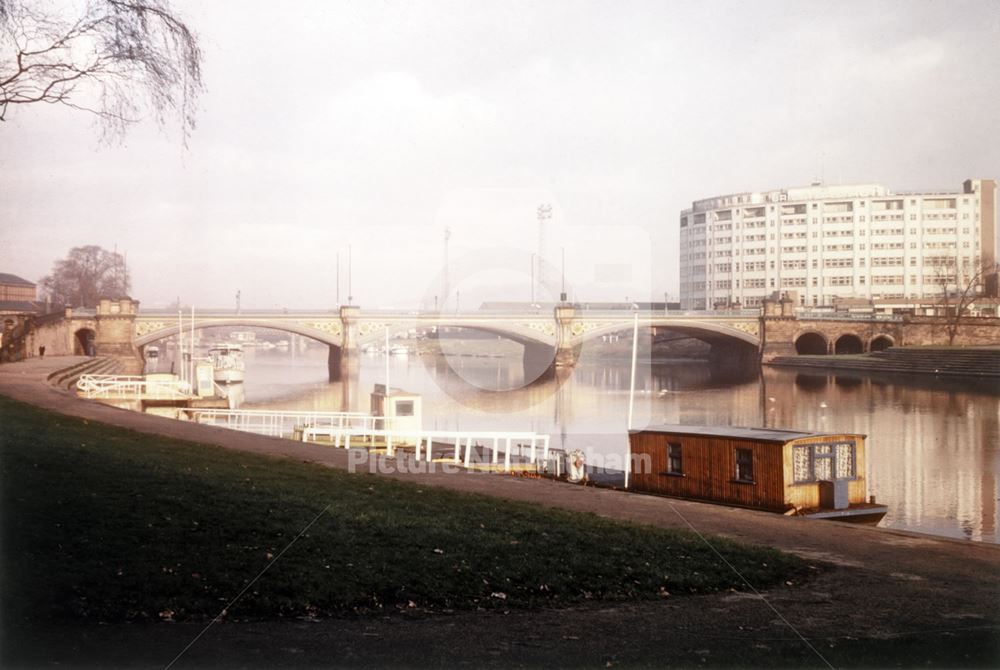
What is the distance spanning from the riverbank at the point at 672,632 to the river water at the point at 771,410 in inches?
565

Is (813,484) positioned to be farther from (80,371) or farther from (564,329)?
(564,329)

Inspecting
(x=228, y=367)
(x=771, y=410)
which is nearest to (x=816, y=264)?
(x=771, y=410)

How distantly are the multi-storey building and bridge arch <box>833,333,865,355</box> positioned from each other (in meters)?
22.6

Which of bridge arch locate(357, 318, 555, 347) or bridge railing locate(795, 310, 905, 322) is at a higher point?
bridge railing locate(795, 310, 905, 322)

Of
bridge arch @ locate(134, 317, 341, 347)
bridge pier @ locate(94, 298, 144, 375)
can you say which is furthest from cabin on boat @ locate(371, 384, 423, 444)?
bridge pier @ locate(94, 298, 144, 375)

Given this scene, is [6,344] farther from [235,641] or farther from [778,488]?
[235,641]

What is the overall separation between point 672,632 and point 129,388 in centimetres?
4195

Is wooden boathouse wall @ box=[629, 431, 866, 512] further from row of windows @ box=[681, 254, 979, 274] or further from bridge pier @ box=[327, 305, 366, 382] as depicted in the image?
row of windows @ box=[681, 254, 979, 274]

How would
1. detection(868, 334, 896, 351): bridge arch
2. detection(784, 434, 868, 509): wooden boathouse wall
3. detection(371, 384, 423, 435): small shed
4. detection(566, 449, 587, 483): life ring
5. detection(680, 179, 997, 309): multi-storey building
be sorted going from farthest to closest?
detection(680, 179, 997, 309): multi-storey building
detection(868, 334, 896, 351): bridge arch
detection(371, 384, 423, 435): small shed
detection(566, 449, 587, 483): life ring
detection(784, 434, 868, 509): wooden boathouse wall

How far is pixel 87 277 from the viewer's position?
101 meters

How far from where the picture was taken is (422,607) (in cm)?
971

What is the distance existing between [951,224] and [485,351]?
68825 millimetres

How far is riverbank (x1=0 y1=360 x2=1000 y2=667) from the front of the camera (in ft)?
26.5

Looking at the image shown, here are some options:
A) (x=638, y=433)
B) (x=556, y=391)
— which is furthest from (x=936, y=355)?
(x=638, y=433)
